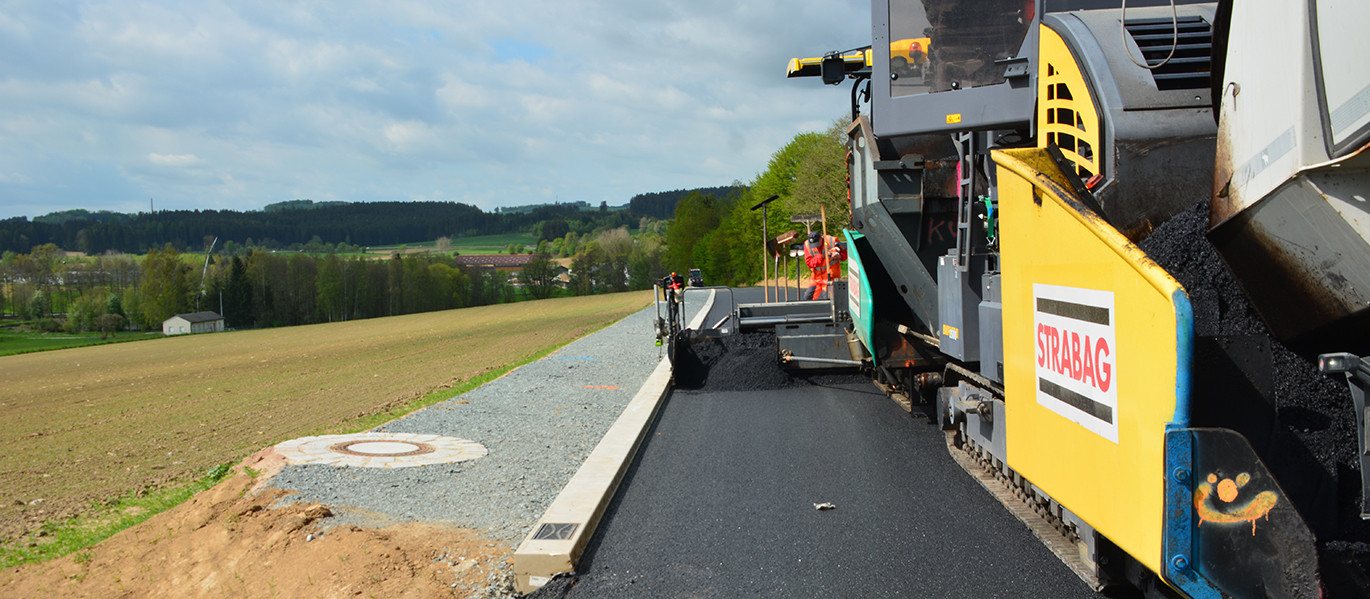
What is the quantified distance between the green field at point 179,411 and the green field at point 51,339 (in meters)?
45.8

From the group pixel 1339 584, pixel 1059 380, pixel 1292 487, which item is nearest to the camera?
pixel 1339 584

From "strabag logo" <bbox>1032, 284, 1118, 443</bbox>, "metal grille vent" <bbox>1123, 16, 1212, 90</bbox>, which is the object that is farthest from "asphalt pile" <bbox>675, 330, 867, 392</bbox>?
"strabag logo" <bbox>1032, 284, 1118, 443</bbox>

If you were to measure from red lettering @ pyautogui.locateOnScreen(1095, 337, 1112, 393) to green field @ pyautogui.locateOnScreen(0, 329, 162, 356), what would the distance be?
9323 cm

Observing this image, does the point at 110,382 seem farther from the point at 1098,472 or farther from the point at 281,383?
the point at 1098,472

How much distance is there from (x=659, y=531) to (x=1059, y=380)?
2.66 m

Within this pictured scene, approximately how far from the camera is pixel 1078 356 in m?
2.85

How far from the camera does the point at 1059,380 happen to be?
3061 mm

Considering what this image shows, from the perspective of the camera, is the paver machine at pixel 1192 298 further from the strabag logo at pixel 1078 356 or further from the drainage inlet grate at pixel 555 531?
the drainage inlet grate at pixel 555 531

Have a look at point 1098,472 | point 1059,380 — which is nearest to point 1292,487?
point 1098,472

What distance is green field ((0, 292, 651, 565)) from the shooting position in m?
10.1

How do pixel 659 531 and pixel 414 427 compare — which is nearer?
pixel 659 531

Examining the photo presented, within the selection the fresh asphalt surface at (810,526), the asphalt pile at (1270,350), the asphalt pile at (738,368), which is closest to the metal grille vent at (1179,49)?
the asphalt pile at (1270,350)

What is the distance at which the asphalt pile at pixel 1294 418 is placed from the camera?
247cm

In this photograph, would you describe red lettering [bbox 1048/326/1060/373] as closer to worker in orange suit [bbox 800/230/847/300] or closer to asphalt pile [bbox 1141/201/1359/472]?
asphalt pile [bbox 1141/201/1359/472]
